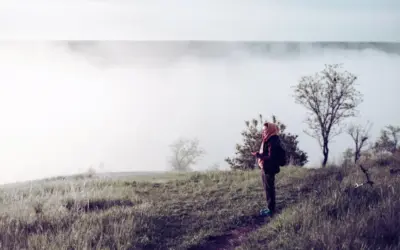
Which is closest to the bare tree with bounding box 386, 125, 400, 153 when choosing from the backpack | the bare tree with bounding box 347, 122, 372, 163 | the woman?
the bare tree with bounding box 347, 122, 372, 163

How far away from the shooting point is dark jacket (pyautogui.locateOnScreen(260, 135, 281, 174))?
243 inches

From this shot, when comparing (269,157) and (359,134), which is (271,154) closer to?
(269,157)

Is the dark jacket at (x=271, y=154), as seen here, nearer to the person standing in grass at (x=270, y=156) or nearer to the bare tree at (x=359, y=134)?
the person standing in grass at (x=270, y=156)

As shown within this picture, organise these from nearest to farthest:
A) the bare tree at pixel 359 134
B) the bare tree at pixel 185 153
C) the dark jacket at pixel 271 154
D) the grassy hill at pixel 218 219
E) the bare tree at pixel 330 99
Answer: the grassy hill at pixel 218 219 < the dark jacket at pixel 271 154 < the bare tree at pixel 359 134 < the bare tree at pixel 330 99 < the bare tree at pixel 185 153

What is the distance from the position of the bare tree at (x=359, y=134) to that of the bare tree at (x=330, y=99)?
433 millimetres

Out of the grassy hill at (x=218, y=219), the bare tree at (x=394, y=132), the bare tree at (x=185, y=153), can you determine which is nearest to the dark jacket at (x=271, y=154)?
the grassy hill at (x=218, y=219)

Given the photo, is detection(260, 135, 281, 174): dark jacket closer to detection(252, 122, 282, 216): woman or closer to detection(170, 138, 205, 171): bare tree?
detection(252, 122, 282, 216): woman

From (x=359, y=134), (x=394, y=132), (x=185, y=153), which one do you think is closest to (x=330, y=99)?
(x=359, y=134)

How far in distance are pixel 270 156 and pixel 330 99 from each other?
32.4ft

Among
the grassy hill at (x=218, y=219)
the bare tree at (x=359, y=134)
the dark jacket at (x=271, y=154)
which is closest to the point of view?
the grassy hill at (x=218, y=219)

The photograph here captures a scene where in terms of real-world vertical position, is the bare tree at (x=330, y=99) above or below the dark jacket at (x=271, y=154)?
above

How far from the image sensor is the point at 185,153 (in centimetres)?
2406

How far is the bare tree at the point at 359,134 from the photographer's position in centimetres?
1438

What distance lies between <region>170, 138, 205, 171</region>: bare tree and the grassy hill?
13523 mm
